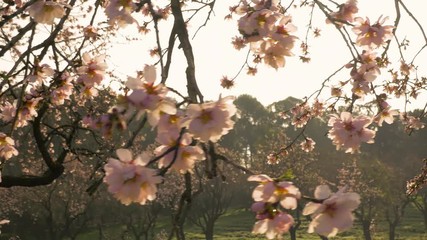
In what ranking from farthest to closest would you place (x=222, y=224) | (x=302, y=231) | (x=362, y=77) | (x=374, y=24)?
(x=222, y=224)
(x=302, y=231)
(x=362, y=77)
(x=374, y=24)

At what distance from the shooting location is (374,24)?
12.0 ft

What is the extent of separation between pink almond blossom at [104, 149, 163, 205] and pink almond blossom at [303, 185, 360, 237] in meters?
0.61

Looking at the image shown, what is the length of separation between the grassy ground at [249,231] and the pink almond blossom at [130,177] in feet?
89.2

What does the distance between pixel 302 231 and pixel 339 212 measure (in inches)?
1243

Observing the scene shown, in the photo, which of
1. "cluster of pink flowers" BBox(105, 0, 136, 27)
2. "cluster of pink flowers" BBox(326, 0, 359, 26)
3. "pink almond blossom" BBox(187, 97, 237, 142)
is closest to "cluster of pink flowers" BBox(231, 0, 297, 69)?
"cluster of pink flowers" BBox(105, 0, 136, 27)

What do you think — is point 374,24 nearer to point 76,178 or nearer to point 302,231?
point 76,178

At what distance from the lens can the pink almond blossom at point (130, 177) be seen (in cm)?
172

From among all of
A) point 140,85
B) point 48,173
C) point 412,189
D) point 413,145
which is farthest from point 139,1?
point 413,145

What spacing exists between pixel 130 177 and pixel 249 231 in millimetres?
31026

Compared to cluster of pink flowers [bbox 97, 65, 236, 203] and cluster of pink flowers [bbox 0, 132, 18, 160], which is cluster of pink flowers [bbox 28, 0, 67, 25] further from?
cluster of pink flowers [bbox 0, 132, 18, 160]

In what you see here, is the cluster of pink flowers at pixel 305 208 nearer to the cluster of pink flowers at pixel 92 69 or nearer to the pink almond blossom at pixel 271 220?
the pink almond blossom at pixel 271 220

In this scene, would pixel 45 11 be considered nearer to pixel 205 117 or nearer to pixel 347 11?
pixel 205 117

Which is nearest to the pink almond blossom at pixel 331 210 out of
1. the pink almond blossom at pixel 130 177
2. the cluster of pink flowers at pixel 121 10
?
the pink almond blossom at pixel 130 177

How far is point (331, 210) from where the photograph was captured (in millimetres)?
1796
